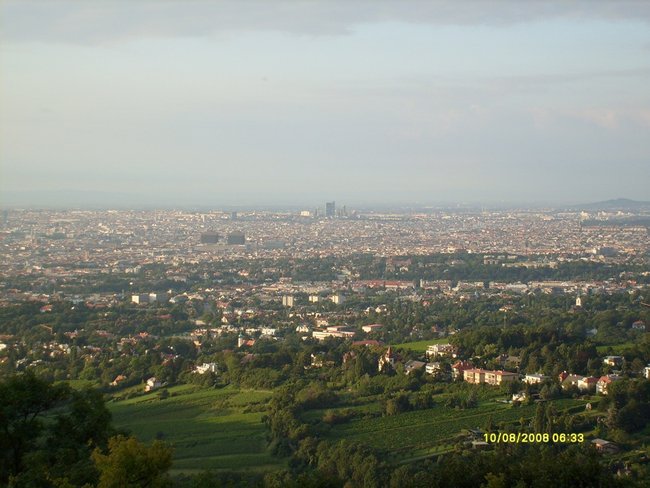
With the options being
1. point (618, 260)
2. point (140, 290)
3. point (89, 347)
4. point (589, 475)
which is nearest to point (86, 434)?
point (589, 475)

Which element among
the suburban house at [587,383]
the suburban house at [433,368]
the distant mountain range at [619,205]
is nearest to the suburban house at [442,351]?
the suburban house at [433,368]

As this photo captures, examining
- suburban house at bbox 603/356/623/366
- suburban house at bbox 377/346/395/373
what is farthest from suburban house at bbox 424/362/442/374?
suburban house at bbox 603/356/623/366

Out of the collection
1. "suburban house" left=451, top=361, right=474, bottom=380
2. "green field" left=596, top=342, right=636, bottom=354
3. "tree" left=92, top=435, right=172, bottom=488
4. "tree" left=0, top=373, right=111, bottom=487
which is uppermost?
"tree" left=92, top=435, right=172, bottom=488

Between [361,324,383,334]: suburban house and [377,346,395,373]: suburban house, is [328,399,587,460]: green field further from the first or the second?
[361,324,383,334]: suburban house

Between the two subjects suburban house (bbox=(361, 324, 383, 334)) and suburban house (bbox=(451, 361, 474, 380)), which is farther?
suburban house (bbox=(361, 324, 383, 334))

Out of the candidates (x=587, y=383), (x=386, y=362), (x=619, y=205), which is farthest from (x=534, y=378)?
(x=619, y=205)

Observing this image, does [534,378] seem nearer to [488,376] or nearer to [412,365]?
[488,376]
